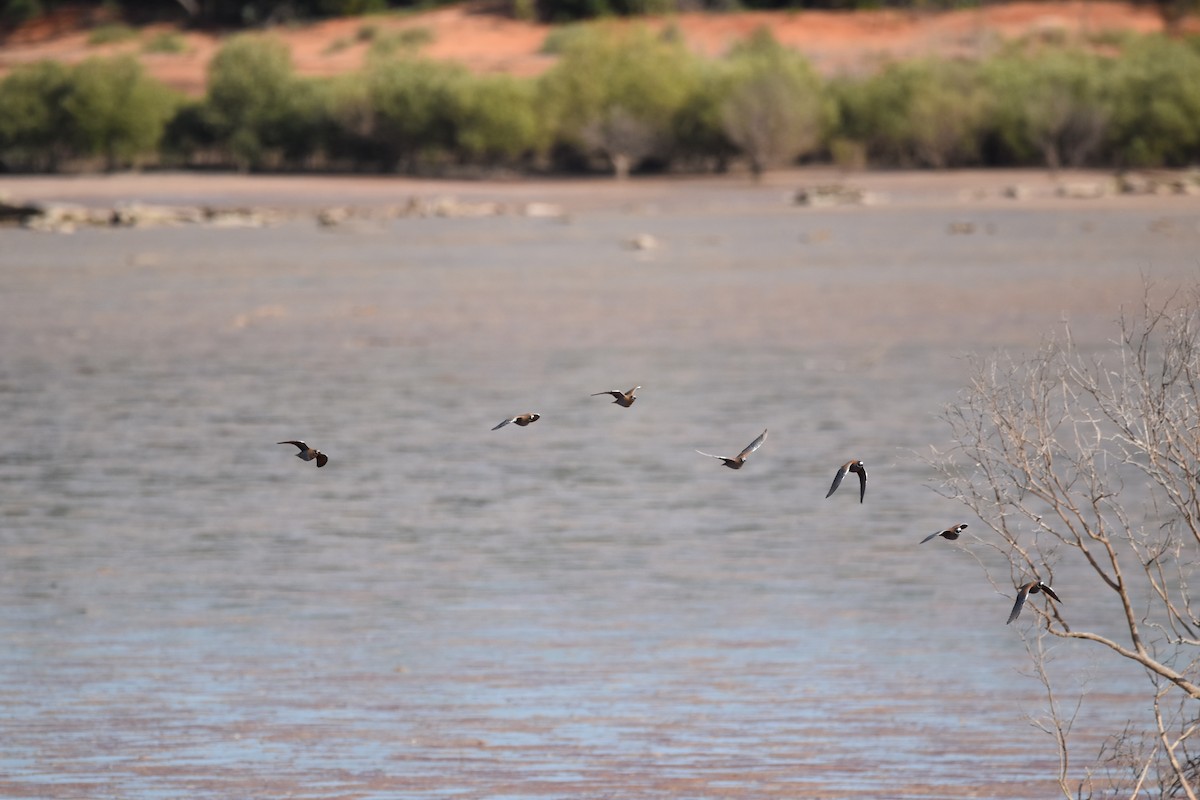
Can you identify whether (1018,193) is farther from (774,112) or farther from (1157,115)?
(774,112)

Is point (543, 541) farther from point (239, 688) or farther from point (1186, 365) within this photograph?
point (1186, 365)

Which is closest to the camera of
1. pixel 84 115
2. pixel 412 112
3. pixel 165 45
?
pixel 412 112

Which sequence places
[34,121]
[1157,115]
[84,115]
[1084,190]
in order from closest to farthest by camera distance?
1. [1084,190]
2. [1157,115]
3. [84,115]
4. [34,121]

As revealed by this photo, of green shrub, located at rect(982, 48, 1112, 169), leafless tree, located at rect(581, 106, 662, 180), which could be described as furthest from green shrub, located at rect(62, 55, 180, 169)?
green shrub, located at rect(982, 48, 1112, 169)

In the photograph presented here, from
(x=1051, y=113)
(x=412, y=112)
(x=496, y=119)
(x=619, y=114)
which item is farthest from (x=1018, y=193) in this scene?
(x=412, y=112)

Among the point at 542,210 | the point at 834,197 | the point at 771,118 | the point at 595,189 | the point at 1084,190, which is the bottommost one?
the point at 595,189

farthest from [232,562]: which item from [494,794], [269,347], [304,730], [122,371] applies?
[269,347]

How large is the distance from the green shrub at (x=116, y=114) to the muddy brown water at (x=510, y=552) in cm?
4649

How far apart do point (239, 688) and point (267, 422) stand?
460 inches

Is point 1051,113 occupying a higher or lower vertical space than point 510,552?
higher

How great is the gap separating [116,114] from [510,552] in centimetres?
7022

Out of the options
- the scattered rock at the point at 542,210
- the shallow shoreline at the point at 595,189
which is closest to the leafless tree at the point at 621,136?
the shallow shoreline at the point at 595,189

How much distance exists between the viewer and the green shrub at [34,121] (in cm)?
8419

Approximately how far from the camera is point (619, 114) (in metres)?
76.2
